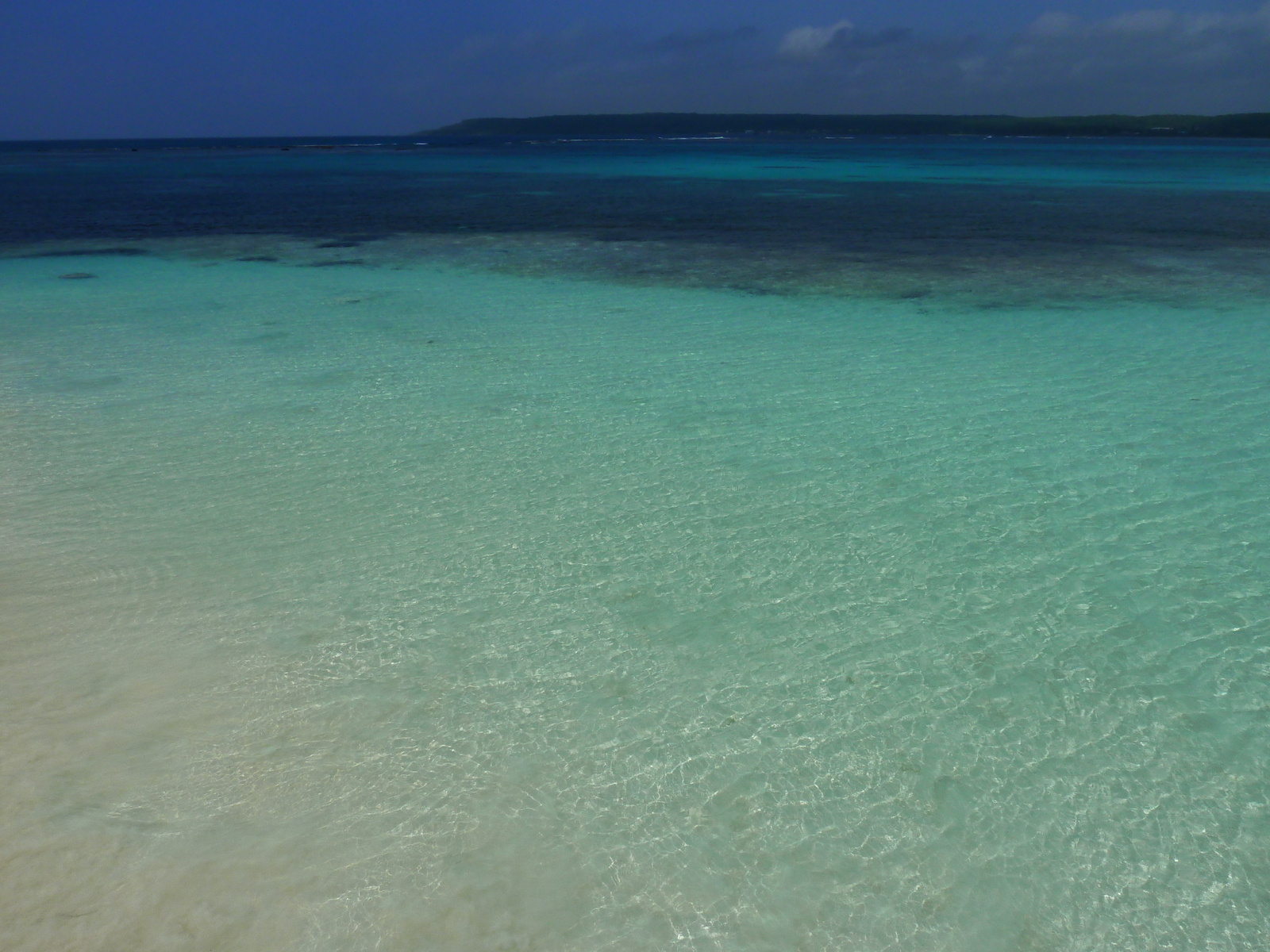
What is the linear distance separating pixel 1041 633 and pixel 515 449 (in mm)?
3433

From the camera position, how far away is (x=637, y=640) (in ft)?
12.7

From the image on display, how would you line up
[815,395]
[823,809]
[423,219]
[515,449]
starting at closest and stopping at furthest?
1. [823,809]
2. [515,449]
3. [815,395]
4. [423,219]

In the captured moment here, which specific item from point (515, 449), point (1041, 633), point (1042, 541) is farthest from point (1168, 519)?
point (515, 449)

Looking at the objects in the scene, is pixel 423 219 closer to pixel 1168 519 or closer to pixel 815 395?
pixel 815 395

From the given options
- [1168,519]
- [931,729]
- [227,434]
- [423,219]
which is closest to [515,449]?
[227,434]

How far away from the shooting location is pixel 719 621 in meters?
3.99

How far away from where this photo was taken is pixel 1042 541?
4652 millimetres

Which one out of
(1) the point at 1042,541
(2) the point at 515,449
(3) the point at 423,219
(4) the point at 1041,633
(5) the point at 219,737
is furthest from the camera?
(3) the point at 423,219

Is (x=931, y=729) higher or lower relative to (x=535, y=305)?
lower

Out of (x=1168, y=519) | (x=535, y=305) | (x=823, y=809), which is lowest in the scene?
(x=823, y=809)

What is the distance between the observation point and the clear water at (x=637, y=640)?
8.65ft

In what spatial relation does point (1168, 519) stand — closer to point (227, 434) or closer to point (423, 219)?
point (227, 434)

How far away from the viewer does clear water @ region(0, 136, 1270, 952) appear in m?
2.64

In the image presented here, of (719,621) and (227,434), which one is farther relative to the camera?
(227,434)
